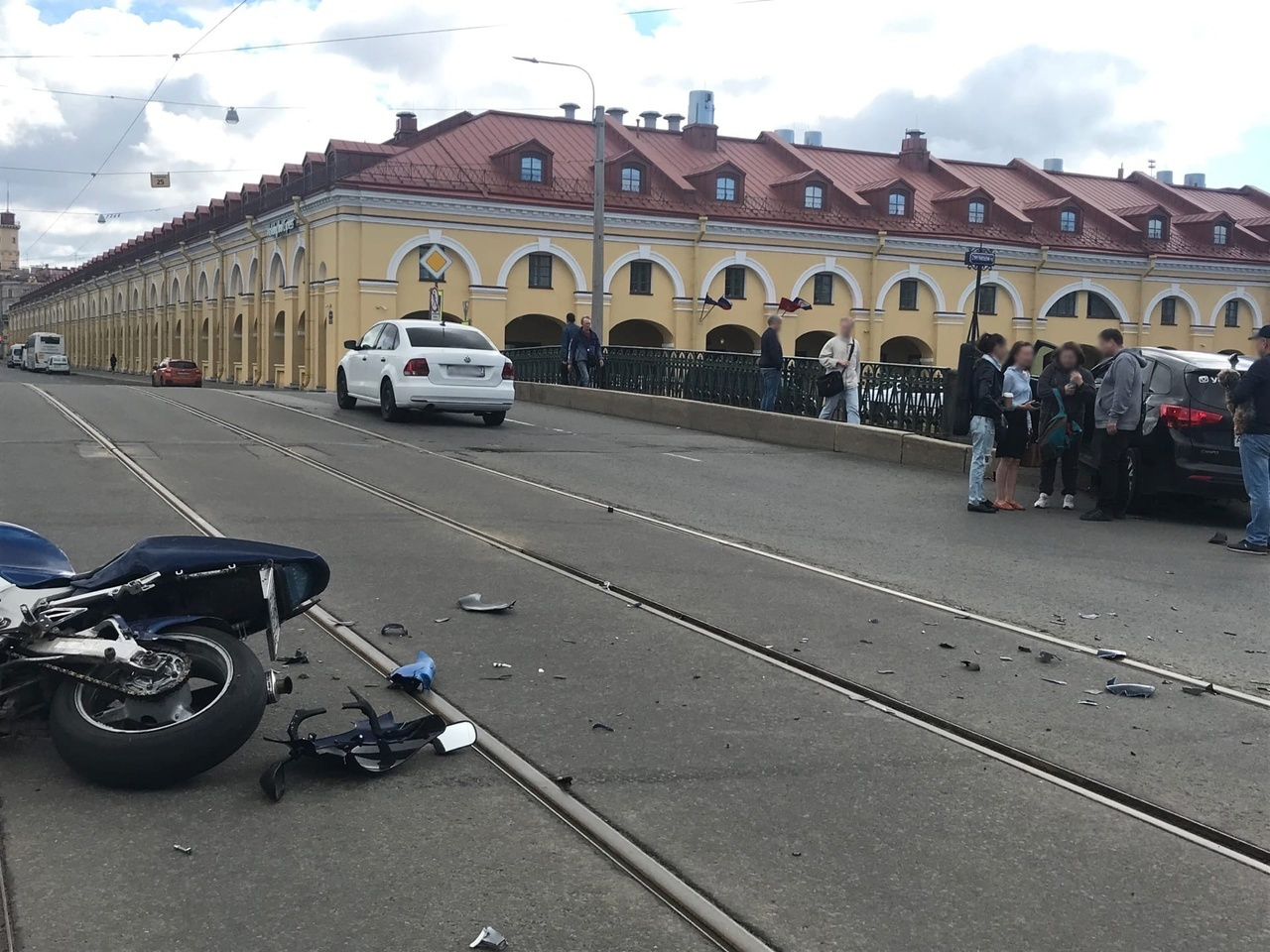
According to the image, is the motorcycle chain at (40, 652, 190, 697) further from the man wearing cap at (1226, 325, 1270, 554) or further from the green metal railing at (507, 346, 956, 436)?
the green metal railing at (507, 346, 956, 436)

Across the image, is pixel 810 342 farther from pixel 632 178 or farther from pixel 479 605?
pixel 479 605

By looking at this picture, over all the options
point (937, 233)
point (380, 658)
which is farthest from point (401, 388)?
point (937, 233)

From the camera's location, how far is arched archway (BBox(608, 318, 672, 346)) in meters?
50.9

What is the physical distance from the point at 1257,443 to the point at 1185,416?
161cm

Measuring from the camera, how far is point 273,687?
190 inches

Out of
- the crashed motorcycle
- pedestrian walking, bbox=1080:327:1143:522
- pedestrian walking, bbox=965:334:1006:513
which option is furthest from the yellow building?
the crashed motorcycle

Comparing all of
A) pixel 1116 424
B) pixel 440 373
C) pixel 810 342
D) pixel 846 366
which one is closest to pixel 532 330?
pixel 810 342

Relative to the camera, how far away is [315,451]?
15.2 metres

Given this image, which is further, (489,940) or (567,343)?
(567,343)

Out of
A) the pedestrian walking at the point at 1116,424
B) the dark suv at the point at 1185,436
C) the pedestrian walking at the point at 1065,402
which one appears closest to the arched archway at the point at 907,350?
the pedestrian walking at the point at 1065,402

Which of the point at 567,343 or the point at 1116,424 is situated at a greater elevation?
the point at 567,343

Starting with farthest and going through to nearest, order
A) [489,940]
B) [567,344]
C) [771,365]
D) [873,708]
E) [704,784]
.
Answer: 1. [567,344]
2. [771,365]
3. [873,708]
4. [704,784]
5. [489,940]

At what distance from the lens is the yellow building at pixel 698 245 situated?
46531 mm

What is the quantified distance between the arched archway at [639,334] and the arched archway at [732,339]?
2095 millimetres
